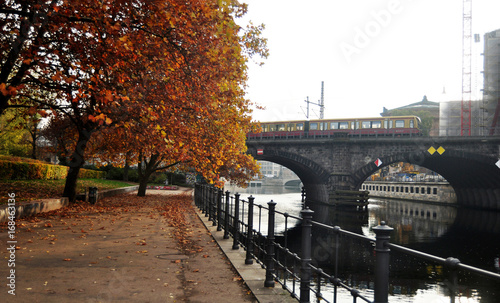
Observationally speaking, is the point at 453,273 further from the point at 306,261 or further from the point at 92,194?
the point at 92,194

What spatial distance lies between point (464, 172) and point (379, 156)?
38.7ft

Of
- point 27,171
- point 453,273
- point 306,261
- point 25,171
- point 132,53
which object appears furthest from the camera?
point 27,171

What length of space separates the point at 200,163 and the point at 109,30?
734 cm

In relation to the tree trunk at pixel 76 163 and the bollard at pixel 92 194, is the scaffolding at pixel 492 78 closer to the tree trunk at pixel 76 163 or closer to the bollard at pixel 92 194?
the bollard at pixel 92 194

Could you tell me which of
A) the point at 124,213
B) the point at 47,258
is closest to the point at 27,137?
the point at 124,213

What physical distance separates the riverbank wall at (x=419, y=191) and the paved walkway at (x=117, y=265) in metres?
48.9

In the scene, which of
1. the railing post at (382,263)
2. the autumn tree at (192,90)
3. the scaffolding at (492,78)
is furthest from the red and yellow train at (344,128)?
the railing post at (382,263)

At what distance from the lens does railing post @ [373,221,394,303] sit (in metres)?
3.37

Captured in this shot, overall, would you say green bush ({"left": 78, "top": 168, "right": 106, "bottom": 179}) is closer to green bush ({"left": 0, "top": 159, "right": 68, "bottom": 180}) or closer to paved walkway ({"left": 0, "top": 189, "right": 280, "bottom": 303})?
green bush ({"left": 0, "top": 159, "right": 68, "bottom": 180})

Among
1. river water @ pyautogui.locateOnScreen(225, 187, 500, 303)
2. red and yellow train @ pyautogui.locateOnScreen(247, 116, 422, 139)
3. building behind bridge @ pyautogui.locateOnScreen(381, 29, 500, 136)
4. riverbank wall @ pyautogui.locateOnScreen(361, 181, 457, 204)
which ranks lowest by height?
river water @ pyautogui.locateOnScreen(225, 187, 500, 303)

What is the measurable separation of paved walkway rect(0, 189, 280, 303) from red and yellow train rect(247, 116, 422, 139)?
33300 mm

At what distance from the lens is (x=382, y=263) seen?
3.40 m

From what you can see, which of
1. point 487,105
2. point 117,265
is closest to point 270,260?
point 117,265

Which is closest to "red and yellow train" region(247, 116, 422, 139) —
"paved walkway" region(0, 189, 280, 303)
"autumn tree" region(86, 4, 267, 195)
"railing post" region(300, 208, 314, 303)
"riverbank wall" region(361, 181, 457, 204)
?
"riverbank wall" region(361, 181, 457, 204)
